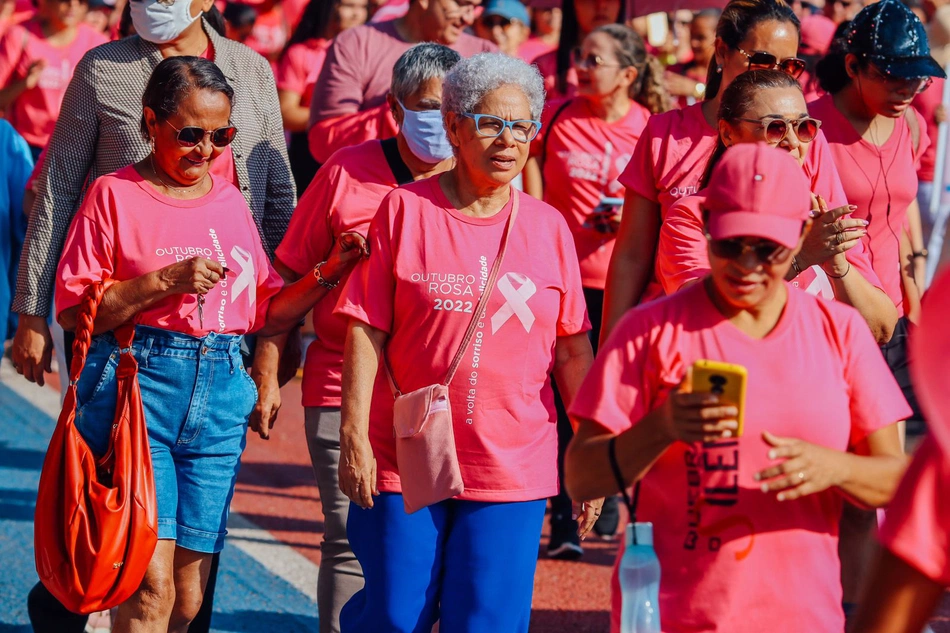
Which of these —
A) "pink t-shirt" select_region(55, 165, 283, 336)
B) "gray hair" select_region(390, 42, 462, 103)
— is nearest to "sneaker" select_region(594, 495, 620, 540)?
"gray hair" select_region(390, 42, 462, 103)

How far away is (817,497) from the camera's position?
301 centimetres

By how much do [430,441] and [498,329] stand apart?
1.28 ft

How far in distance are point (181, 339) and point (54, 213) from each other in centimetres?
86

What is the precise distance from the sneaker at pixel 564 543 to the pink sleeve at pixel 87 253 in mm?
3018

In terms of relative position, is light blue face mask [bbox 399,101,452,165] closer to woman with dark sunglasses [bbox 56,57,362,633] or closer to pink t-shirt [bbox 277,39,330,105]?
woman with dark sunglasses [bbox 56,57,362,633]

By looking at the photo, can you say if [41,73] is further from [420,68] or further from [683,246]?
[683,246]

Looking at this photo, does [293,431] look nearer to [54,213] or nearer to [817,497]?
[54,213]

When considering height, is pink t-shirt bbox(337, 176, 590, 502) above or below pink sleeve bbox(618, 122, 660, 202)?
below

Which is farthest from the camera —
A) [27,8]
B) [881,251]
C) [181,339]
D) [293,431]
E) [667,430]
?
[27,8]

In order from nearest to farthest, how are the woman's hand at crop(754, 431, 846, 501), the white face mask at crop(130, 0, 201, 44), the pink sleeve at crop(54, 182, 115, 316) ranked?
the woman's hand at crop(754, 431, 846, 501), the pink sleeve at crop(54, 182, 115, 316), the white face mask at crop(130, 0, 201, 44)

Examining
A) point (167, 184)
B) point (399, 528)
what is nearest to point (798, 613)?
point (399, 528)

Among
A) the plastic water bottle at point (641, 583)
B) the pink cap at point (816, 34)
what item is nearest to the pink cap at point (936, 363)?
the plastic water bottle at point (641, 583)

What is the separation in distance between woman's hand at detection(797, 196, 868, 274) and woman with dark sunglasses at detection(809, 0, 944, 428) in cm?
136

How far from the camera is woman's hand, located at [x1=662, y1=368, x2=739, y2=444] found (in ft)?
8.74
